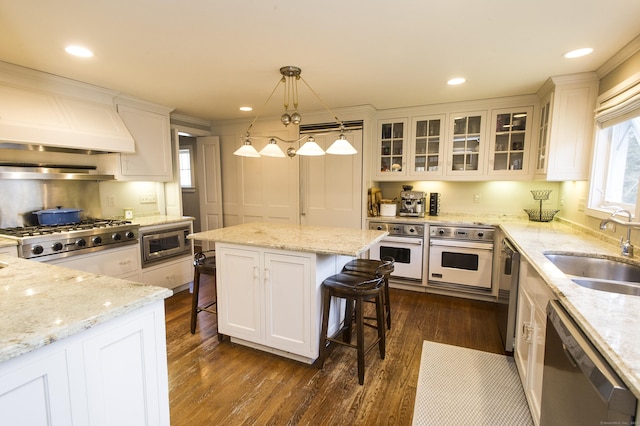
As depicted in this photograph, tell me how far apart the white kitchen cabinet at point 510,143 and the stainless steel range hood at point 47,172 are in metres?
4.27

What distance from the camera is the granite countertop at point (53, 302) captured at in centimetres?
87

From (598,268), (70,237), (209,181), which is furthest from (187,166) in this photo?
(598,268)

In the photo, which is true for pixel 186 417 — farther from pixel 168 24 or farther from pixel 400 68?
pixel 400 68

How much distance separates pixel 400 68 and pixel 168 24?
5.68ft

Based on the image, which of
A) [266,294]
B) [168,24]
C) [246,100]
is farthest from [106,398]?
[246,100]

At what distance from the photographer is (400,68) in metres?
2.57

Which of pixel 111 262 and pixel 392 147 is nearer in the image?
pixel 111 262

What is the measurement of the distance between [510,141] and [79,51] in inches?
162

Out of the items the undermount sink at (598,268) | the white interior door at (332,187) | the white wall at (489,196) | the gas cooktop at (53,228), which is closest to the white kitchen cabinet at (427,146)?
the white wall at (489,196)

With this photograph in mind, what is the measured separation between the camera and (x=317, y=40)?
207cm

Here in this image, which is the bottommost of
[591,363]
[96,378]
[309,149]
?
[96,378]

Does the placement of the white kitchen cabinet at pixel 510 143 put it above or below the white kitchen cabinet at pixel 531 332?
above

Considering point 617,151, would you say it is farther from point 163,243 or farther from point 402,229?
point 163,243

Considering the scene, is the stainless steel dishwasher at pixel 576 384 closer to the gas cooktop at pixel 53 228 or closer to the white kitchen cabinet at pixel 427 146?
the white kitchen cabinet at pixel 427 146
